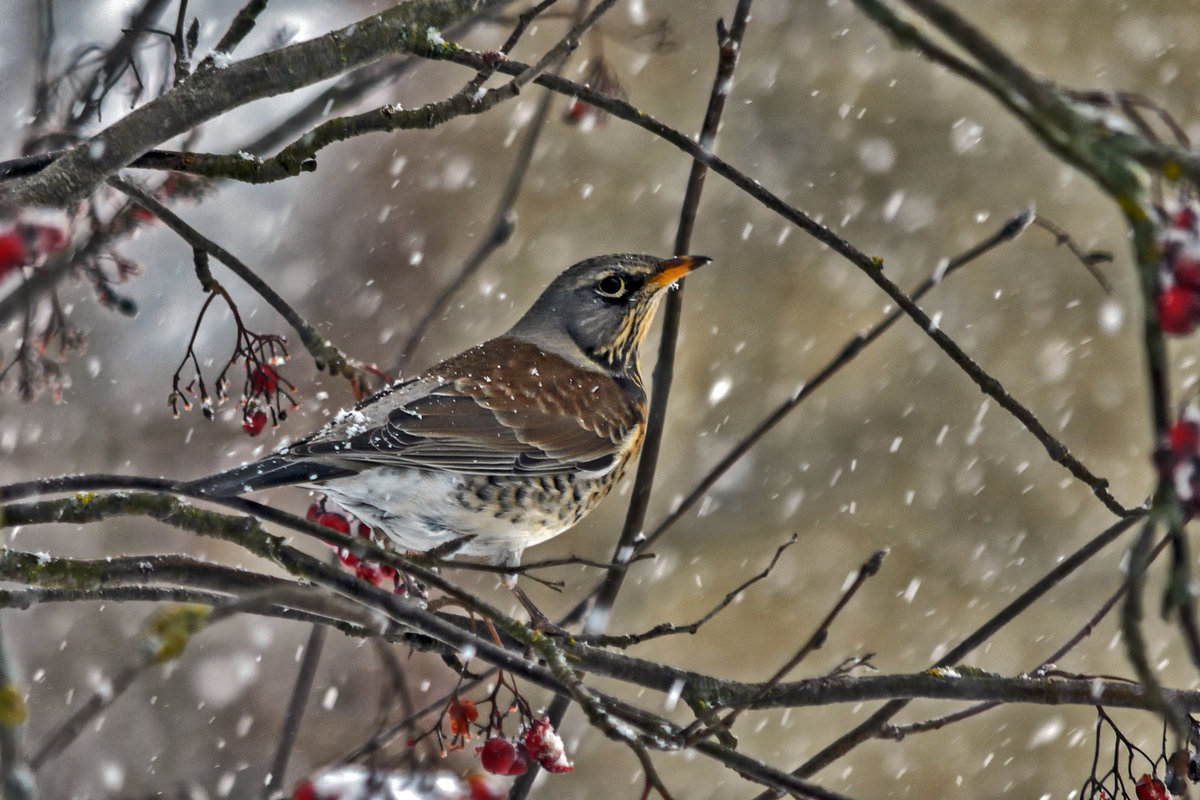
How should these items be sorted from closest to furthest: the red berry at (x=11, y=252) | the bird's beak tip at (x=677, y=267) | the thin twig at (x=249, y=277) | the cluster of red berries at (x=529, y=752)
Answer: the red berry at (x=11, y=252) < the cluster of red berries at (x=529, y=752) < the thin twig at (x=249, y=277) < the bird's beak tip at (x=677, y=267)

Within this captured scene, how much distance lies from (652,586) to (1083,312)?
3.16 m

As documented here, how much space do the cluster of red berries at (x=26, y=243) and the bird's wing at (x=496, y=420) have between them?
1241 mm

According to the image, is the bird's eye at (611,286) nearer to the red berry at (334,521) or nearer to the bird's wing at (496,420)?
the bird's wing at (496,420)

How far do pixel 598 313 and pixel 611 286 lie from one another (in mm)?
125

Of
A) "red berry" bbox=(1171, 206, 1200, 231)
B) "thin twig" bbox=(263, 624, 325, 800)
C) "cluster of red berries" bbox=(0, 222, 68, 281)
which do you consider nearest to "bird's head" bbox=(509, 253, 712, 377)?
"thin twig" bbox=(263, 624, 325, 800)

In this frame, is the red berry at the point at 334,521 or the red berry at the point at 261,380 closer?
the red berry at the point at 261,380

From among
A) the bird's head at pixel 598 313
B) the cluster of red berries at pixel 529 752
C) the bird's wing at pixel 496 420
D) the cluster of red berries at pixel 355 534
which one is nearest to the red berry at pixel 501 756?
the cluster of red berries at pixel 529 752

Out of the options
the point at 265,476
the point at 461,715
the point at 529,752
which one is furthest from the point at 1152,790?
the point at 265,476

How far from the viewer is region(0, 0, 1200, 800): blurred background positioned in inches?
250

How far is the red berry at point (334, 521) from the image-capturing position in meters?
2.88

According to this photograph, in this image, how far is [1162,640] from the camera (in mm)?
6645

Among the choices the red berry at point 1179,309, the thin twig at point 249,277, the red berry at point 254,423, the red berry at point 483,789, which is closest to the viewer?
the red berry at point 1179,309

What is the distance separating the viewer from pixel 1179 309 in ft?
3.25

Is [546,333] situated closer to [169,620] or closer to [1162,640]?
[169,620]
